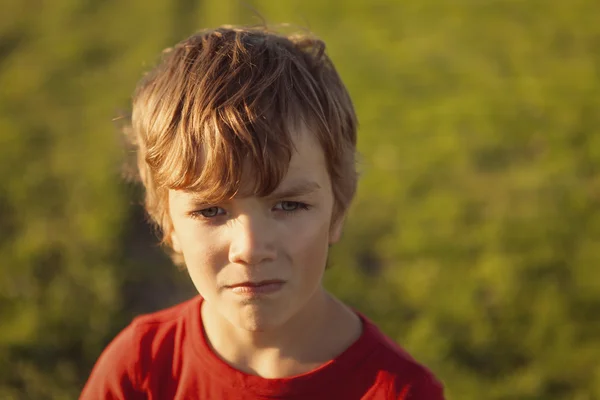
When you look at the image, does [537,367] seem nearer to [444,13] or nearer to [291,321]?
[291,321]

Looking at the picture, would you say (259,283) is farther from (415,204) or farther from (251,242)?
(415,204)

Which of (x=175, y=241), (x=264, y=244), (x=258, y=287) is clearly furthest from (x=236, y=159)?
(x=175, y=241)

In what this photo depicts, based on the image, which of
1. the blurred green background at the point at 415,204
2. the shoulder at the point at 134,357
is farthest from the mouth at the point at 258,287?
the blurred green background at the point at 415,204

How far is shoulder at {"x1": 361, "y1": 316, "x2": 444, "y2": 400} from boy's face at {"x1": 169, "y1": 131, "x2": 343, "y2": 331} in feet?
0.98

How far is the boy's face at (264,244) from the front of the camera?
182 centimetres

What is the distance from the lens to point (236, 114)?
6.03ft

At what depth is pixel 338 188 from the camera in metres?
2.09

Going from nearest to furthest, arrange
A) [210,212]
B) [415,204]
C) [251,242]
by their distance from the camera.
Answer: [251,242] < [210,212] < [415,204]

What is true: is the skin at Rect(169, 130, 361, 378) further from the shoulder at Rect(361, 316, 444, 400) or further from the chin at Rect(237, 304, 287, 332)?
the shoulder at Rect(361, 316, 444, 400)

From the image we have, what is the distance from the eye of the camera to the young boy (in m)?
1.83

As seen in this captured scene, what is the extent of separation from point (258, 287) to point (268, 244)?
0.12m

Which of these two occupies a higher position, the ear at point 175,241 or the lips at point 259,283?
the ear at point 175,241

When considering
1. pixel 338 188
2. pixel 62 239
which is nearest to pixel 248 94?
pixel 338 188

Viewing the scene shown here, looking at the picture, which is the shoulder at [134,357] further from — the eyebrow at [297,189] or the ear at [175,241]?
the eyebrow at [297,189]
